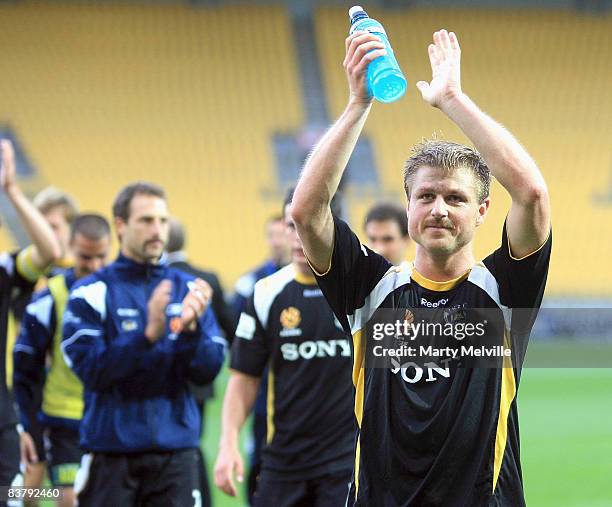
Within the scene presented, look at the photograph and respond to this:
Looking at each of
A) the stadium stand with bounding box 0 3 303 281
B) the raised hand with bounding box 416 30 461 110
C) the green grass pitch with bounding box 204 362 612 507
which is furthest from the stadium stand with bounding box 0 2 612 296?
the raised hand with bounding box 416 30 461 110

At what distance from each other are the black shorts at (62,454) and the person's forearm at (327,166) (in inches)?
156

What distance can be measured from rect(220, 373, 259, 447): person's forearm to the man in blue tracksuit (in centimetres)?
18

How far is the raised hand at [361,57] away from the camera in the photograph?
3045 millimetres

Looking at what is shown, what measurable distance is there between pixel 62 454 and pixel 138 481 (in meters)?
1.53

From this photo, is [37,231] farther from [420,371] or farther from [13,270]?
[420,371]

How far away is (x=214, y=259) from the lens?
2339 centimetres

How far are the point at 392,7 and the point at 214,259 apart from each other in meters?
9.69

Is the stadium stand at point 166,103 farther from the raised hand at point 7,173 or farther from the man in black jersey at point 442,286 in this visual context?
the man in black jersey at point 442,286

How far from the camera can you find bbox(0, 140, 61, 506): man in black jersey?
5.90 meters

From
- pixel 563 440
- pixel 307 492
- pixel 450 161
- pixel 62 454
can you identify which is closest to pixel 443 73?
pixel 450 161

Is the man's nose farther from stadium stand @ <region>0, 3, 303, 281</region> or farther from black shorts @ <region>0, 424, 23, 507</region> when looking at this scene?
stadium stand @ <region>0, 3, 303, 281</region>

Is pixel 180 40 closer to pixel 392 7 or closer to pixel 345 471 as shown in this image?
pixel 392 7

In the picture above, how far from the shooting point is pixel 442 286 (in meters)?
3.32

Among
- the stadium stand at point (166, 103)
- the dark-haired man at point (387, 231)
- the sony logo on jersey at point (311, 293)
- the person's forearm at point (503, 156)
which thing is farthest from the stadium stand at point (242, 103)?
the person's forearm at point (503, 156)
